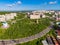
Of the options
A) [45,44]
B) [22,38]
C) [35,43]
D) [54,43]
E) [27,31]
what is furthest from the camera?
[27,31]

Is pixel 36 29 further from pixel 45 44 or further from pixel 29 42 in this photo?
pixel 45 44

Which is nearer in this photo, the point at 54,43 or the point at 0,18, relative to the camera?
the point at 54,43

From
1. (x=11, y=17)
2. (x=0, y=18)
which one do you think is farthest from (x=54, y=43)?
(x=11, y=17)

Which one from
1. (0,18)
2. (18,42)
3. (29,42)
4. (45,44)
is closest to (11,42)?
(18,42)

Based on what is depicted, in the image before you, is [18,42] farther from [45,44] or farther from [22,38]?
[45,44]

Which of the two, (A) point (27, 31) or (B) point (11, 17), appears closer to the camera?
(A) point (27, 31)

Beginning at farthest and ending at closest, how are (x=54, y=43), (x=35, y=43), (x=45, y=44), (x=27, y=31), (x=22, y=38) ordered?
(x=27, y=31)
(x=22, y=38)
(x=35, y=43)
(x=45, y=44)
(x=54, y=43)

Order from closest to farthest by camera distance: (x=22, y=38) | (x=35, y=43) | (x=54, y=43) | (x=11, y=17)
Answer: (x=54, y=43), (x=35, y=43), (x=22, y=38), (x=11, y=17)

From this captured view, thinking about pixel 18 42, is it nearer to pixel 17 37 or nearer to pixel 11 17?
pixel 17 37

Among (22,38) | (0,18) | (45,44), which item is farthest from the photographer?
(0,18)
